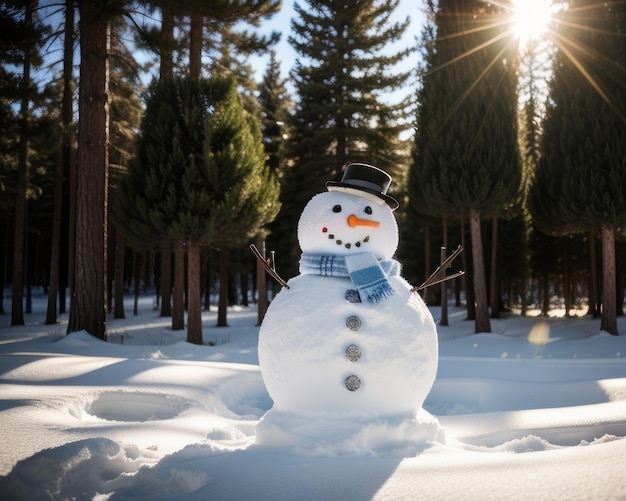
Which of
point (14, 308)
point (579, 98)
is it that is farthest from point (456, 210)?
point (14, 308)

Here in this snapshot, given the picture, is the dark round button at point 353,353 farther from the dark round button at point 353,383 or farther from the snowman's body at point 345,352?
the dark round button at point 353,383

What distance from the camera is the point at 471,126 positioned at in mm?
13406

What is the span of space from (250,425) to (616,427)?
132 inches

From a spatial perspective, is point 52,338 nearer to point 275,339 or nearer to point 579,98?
point 275,339

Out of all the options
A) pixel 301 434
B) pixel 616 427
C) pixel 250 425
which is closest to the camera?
pixel 301 434

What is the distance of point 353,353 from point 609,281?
11.2m

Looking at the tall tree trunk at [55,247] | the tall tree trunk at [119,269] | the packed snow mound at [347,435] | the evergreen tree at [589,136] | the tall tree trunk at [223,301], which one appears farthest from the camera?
the tall tree trunk at [119,269]

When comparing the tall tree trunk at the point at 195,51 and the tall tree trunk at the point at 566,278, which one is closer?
the tall tree trunk at the point at 195,51

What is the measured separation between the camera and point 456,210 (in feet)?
46.1

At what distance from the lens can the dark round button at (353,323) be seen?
153 inches

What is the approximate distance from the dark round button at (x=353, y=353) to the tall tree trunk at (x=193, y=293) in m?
8.69

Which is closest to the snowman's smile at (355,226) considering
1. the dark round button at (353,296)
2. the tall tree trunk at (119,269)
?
the dark round button at (353,296)

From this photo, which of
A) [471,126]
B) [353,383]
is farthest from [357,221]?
[471,126]

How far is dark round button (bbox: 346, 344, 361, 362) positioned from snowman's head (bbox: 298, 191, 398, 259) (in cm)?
79
